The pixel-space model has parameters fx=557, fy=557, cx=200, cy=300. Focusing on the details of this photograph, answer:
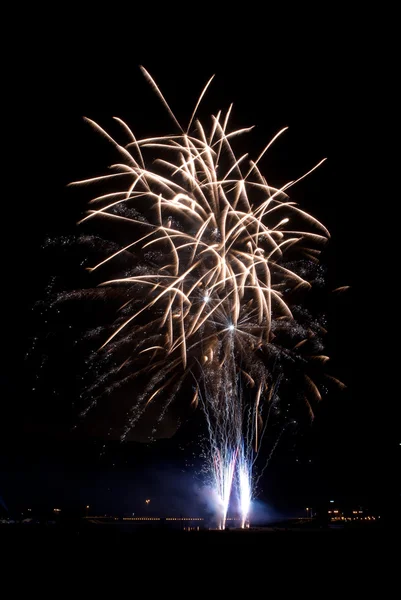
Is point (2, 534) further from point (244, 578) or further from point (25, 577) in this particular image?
point (244, 578)

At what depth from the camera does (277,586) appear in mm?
10570

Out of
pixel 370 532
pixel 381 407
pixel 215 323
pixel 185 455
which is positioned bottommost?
pixel 185 455

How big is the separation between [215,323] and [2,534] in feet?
28.3

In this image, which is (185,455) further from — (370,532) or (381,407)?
(370,532)

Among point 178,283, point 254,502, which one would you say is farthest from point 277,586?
point 254,502

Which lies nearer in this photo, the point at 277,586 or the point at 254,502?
the point at 277,586

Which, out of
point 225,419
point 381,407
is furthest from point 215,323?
point 381,407

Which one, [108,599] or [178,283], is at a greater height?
[178,283]

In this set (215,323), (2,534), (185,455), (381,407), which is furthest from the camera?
(185,455)

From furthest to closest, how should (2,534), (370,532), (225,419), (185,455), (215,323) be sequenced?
1. (185,455)
2. (225,419)
3. (215,323)
4. (370,532)
5. (2,534)

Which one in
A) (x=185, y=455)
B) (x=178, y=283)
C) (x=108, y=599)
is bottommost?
(x=185, y=455)

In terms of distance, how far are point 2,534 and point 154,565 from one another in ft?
11.2

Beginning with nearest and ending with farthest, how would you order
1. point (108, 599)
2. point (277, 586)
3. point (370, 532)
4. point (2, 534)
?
point (108, 599) → point (277, 586) → point (2, 534) → point (370, 532)

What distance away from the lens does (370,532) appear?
43.7 feet
